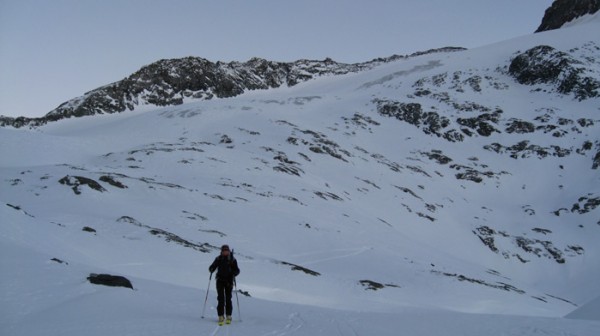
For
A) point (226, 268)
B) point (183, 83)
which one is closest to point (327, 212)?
point (226, 268)

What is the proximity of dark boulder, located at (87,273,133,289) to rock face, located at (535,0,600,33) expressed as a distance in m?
186

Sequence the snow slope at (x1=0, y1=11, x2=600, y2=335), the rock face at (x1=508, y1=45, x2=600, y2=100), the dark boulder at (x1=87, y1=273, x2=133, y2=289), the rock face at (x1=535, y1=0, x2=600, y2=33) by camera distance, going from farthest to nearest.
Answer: the rock face at (x1=535, y1=0, x2=600, y2=33) → the rock face at (x1=508, y1=45, x2=600, y2=100) → the dark boulder at (x1=87, y1=273, x2=133, y2=289) → the snow slope at (x1=0, y1=11, x2=600, y2=335)

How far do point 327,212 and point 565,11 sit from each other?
573 feet

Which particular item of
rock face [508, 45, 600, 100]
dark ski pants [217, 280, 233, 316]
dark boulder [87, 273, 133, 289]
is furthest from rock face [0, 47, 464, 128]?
dark ski pants [217, 280, 233, 316]

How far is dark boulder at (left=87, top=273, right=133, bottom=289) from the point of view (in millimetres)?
12625

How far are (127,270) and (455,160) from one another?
76750 mm

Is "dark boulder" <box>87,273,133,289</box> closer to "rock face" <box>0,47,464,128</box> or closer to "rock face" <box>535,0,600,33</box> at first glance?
"rock face" <box>0,47,464,128</box>

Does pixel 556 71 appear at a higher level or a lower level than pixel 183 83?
lower

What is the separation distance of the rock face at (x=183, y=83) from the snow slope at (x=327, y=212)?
26.2 ft

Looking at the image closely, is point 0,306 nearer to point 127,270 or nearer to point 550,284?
point 127,270

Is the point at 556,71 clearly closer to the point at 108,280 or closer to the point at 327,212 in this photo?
the point at 327,212

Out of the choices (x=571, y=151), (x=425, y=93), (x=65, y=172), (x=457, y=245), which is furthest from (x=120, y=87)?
(x=571, y=151)

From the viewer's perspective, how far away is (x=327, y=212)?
4303cm

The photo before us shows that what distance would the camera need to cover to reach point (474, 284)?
105 feet
